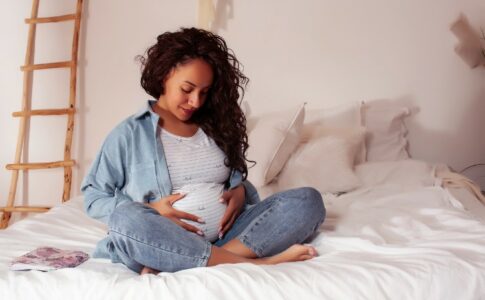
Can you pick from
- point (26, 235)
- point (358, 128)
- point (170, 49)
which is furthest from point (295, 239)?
point (358, 128)

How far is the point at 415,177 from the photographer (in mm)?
2039

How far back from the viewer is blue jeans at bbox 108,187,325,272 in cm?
114

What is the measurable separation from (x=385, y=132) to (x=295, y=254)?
4.51 feet

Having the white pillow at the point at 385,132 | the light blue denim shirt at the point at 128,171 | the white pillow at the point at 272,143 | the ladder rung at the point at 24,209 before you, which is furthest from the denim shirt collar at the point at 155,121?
the ladder rung at the point at 24,209

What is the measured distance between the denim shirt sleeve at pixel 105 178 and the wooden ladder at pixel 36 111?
1.30 metres

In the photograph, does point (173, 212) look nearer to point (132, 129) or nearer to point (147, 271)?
point (147, 271)

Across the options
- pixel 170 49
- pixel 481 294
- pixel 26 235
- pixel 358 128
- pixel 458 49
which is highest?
pixel 458 49

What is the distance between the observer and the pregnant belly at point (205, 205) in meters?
1.32

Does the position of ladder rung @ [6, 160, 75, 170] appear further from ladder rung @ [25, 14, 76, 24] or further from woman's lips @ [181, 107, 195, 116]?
woman's lips @ [181, 107, 195, 116]

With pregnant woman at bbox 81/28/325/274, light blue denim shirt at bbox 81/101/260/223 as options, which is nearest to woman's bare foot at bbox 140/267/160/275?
pregnant woman at bbox 81/28/325/274

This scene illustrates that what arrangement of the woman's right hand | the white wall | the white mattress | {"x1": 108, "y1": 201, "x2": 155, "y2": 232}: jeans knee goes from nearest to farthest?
the white mattress
{"x1": 108, "y1": 201, "x2": 155, "y2": 232}: jeans knee
the woman's right hand
the white wall

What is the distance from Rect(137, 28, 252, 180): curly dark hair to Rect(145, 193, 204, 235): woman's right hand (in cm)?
22

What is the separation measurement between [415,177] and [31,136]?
1.90 metres

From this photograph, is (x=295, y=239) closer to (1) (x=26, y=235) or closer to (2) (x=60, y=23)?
(1) (x=26, y=235)
